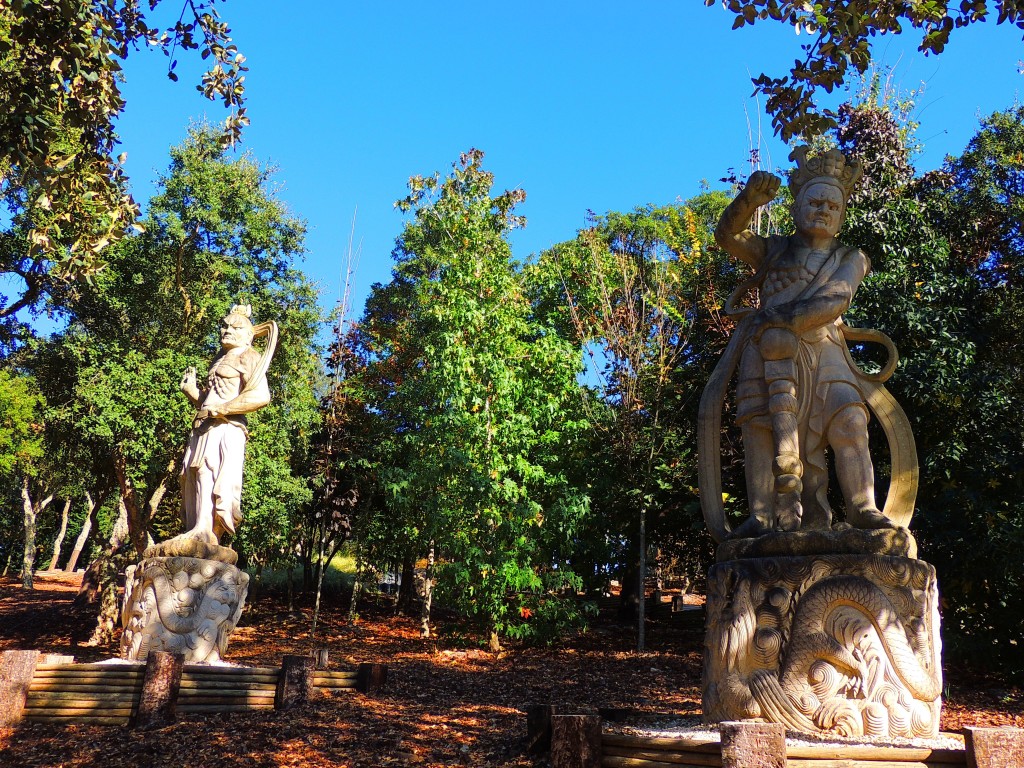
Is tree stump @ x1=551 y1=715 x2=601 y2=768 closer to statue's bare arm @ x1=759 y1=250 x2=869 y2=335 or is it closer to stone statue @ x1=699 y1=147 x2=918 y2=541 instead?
stone statue @ x1=699 y1=147 x2=918 y2=541

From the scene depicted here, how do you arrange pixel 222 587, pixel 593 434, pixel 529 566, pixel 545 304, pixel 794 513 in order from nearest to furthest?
pixel 794 513 < pixel 222 587 < pixel 529 566 < pixel 593 434 < pixel 545 304

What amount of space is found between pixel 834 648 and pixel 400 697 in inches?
209

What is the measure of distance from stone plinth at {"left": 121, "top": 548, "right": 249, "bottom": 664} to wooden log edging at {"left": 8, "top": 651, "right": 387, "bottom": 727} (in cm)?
87

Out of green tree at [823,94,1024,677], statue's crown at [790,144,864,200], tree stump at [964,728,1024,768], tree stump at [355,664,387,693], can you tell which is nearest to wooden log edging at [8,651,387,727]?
tree stump at [355,664,387,693]

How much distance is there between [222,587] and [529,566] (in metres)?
6.17

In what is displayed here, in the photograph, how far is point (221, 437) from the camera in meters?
9.16

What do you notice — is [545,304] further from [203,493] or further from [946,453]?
[203,493]

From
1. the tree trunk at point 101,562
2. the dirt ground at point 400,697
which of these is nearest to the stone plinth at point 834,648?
the dirt ground at point 400,697

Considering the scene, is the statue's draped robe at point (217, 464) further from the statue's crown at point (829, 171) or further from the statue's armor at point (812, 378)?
the statue's crown at point (829, 171)

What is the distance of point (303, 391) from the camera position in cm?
1549

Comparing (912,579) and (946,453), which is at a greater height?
(946,453)

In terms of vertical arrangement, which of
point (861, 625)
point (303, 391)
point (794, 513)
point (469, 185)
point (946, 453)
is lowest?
point (861, 625)

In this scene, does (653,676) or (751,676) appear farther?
(653,676)

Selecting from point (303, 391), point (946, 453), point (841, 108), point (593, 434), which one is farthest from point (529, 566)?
point (841, 108)
